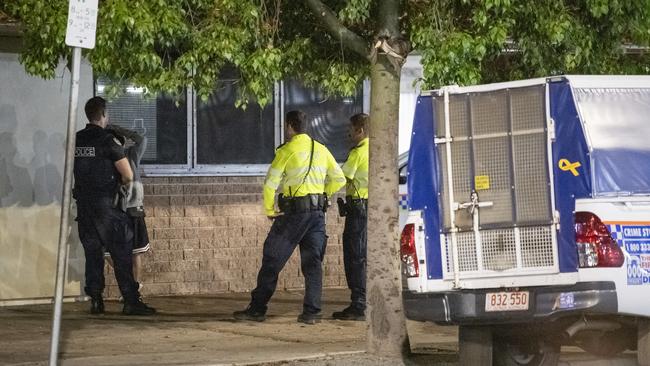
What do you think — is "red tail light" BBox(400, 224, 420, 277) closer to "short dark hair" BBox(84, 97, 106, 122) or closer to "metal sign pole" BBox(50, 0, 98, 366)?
"metal sign pole" BBox(50, 0, 98, 366)

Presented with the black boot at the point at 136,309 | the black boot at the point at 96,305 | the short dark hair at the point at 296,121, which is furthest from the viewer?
the black boot at the point at 96,305

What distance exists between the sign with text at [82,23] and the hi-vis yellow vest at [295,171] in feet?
13.3

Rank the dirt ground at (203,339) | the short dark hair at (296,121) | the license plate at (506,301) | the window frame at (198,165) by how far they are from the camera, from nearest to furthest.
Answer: the license plate at (506,301) → the dirt ground at (203,339) → the short dark hair at (296,121) → the window frame at (198,165)

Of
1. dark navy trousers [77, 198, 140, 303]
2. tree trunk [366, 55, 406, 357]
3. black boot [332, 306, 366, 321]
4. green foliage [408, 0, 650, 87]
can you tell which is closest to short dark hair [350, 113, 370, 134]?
black boot [332, 306, 366, 321]

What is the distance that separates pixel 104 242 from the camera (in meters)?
14.6

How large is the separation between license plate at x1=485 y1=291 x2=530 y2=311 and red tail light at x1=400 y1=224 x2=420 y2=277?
1.91 ft

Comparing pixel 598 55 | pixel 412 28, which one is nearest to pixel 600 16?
pixel 598 55

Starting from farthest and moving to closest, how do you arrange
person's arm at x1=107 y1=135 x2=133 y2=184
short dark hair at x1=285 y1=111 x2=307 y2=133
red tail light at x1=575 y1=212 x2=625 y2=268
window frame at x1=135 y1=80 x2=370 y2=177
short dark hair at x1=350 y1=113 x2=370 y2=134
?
window frame at x1=135 y1=80 x2=370 y2=177, short dark hair at x1=350 y1=113 x2=370 y2=134, person's arm at x1=107 y1=135 x2=133 y2=184, short dark hair at x1=285 y1=111 x2=307 y2=133, red tail light at x1=575 y1=212 x2=625 y2=268

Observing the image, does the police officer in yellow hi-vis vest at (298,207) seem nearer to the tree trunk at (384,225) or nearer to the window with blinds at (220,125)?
the tree trunk at (384,225)

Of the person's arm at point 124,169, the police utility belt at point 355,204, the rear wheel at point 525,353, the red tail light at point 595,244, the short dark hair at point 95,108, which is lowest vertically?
the rear wheel at point 525,353

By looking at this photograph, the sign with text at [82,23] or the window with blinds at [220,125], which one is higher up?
the window with blinds at [220,125]

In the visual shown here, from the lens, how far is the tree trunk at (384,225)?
11.6 metres

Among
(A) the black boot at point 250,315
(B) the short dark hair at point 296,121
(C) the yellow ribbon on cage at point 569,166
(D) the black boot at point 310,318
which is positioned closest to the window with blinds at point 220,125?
(B) the short dark hair at point 296,121

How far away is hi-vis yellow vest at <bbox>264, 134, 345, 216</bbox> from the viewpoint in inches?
542
